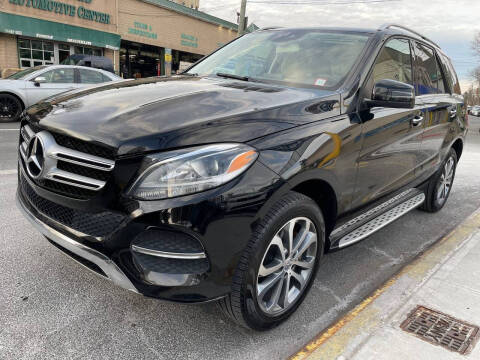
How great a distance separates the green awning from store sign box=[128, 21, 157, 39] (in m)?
1.72

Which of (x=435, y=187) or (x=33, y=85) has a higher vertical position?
(x=33, y=85)

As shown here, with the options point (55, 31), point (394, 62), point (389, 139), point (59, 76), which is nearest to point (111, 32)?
point (55, 31)

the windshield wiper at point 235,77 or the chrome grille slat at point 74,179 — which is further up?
the windshield wiper at point 235,77

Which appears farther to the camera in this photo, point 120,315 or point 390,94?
point 390,94

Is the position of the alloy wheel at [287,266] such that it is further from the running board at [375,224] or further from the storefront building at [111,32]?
the storefront building at [111,32]

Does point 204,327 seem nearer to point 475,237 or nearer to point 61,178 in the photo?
point 61,178

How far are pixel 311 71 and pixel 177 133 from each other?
1484mm

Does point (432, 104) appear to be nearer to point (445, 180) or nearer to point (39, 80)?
point (445, 180)

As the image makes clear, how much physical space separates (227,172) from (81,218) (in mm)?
746

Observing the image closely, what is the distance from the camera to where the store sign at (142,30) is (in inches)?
979

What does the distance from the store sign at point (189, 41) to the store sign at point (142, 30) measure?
120 inches

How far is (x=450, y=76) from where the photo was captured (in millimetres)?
4723

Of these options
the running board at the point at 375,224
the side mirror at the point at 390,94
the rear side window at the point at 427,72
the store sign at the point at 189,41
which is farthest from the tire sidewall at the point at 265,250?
the store sign at the point at 189,41

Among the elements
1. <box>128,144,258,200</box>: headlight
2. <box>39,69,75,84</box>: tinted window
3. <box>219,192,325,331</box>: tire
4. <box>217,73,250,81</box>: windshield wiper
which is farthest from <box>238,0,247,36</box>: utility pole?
<box>128,144,258,200</box>: headlight
